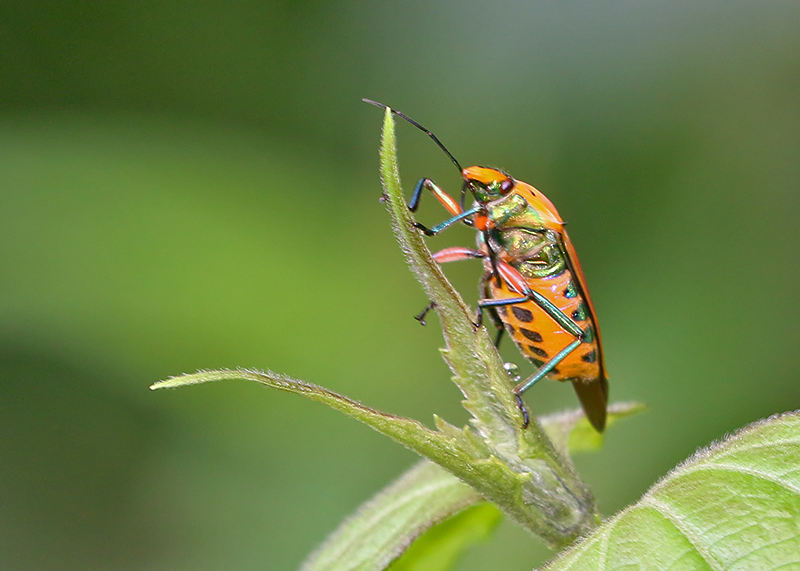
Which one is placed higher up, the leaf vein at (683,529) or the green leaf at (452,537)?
the leaf vein at (683,529)

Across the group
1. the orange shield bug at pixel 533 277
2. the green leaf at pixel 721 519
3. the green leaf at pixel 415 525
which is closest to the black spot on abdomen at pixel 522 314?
the orange shield bug at pixel 533 277

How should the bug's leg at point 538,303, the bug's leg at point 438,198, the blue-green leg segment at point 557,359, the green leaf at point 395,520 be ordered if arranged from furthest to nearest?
the bug's leg at point 438,198 → the bug's leg at point 538,303 → the blue-green leg segment at point 557,359 → the green leaf at point 395,520

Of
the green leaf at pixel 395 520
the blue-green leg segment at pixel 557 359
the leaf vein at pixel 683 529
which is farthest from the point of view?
the blue-green leg segment at pixel 557 359

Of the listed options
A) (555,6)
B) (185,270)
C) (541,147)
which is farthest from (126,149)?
(555,6)

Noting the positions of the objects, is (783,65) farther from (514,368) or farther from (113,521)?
(113,521)

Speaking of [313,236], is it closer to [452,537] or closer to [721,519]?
[452,537]

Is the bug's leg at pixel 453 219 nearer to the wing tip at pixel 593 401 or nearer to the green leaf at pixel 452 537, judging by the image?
the wing tip at pixel 593 401

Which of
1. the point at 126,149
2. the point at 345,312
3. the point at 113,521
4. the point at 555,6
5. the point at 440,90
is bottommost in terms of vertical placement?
the point at 113,521

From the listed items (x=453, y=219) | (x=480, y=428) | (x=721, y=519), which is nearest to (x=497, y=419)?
(x=480, y=428)
